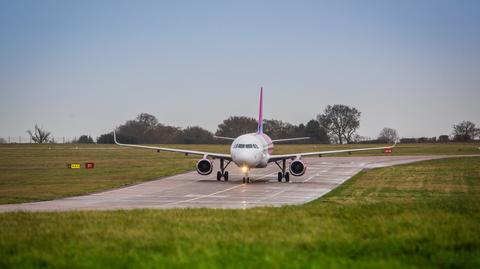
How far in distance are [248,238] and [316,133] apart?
543 ft

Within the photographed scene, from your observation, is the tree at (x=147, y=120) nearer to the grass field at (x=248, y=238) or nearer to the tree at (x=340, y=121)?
the tree at (x=340, y=121)

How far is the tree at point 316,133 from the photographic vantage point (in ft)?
580

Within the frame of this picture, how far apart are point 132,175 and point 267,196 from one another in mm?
19107

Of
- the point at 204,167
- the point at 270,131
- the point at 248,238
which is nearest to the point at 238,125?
the point at 270,131

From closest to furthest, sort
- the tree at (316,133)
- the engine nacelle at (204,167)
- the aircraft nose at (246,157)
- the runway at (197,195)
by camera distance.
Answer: the runway at (197,195) → the aircraft nose at (246,157) → the engine nacelle at (204,167) → the tree at (316,133)

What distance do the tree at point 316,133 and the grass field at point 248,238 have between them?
521 ft

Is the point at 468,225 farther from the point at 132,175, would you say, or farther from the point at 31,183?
the point at 132,175

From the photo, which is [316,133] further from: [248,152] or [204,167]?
[248,152]

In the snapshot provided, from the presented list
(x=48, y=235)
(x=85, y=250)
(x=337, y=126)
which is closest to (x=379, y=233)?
(x=85, y=250)

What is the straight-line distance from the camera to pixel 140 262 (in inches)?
429

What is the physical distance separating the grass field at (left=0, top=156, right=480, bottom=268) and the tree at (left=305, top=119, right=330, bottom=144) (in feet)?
521

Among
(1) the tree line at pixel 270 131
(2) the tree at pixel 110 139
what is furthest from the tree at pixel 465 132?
(2) the tree at pixel 110 139

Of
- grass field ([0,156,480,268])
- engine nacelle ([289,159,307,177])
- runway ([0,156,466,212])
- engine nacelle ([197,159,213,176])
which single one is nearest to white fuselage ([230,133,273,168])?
runway ([0,156,466,212])

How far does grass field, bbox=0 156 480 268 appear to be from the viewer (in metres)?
11.0
